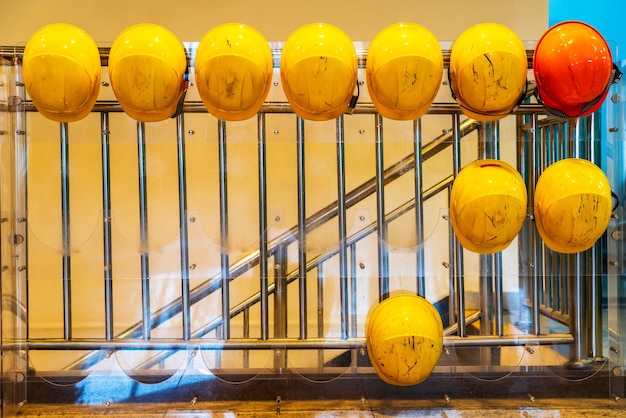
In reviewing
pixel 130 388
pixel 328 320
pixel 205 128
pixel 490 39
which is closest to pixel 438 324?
pixel 328 320

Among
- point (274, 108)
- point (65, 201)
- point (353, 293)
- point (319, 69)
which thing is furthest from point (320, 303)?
point (65, 201)

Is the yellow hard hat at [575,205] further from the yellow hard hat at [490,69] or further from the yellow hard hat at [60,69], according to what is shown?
the yellow hard hat at [60,69]

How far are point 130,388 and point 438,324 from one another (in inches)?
47.9

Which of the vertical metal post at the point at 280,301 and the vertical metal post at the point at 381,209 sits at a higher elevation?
the vertical metal post at the point at 381,209

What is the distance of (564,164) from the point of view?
1466 millimetres

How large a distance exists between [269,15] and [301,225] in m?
1.99

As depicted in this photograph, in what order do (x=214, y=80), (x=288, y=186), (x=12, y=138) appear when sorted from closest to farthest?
(x=214, y=80), (x=12, y=138), (x=288, y=186)

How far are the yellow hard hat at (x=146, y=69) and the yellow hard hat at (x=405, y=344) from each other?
97cm

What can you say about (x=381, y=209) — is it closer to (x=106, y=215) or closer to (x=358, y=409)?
(x=358, y=409)

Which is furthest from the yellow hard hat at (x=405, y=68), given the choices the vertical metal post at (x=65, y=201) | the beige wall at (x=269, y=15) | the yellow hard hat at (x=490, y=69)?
the beige wall at (x=269, y=15)

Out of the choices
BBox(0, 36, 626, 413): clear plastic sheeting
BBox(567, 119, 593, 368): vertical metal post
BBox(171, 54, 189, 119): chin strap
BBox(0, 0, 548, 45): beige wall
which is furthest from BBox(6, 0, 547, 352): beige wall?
BBox(0, 0, 548, 45): beige wall

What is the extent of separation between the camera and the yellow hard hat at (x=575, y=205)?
4.53 ft

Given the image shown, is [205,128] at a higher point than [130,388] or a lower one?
higher

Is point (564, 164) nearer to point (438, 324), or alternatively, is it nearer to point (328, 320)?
point (438, 324)
